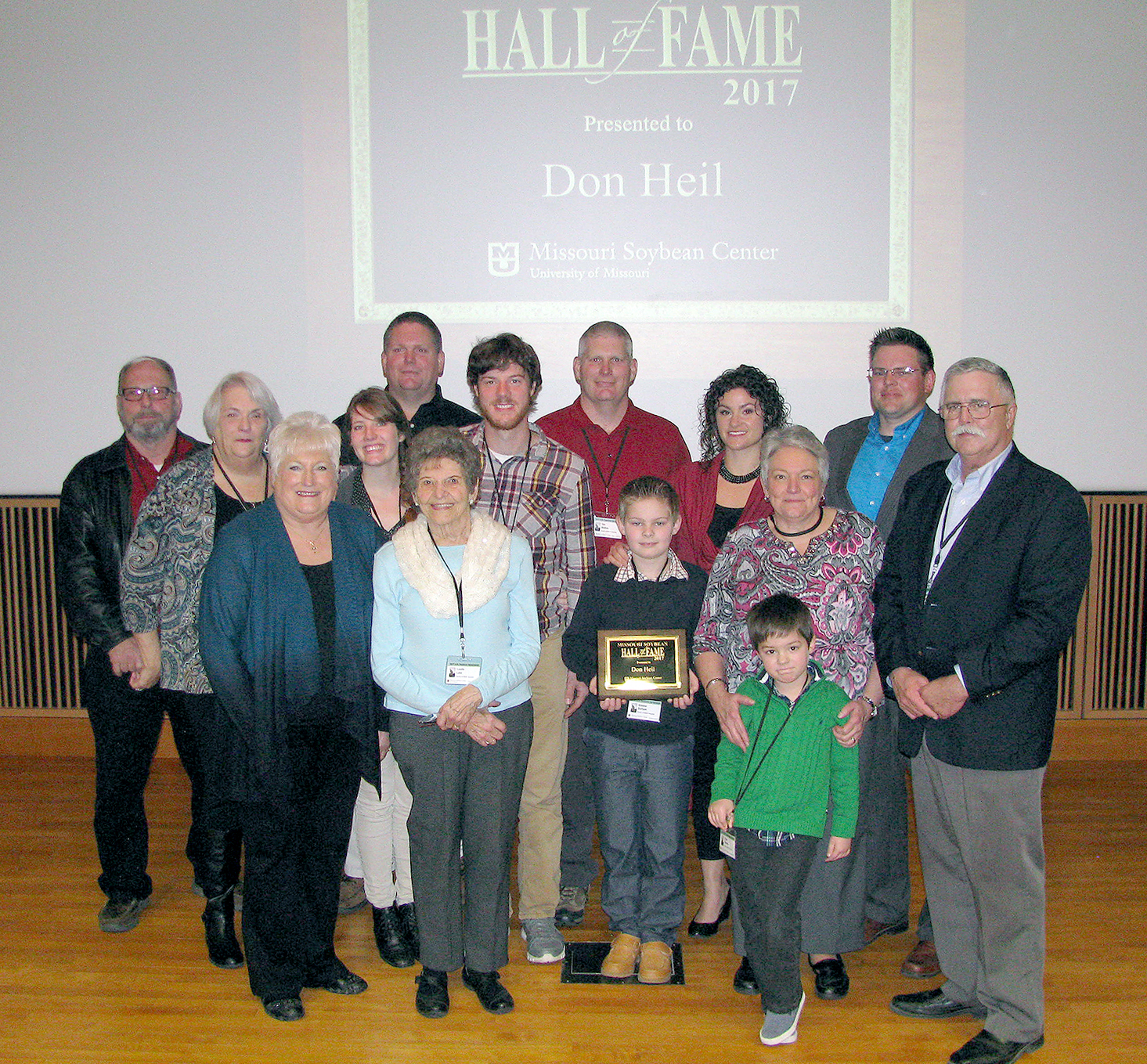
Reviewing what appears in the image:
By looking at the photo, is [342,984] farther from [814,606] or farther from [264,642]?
[814,606]

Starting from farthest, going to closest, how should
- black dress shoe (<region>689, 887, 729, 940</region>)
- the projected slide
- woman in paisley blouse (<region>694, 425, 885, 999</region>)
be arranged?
the projected slide < black dress shoe (<region>689, 887, 729, 940</region>) < woman in paisley blouse (<region>694, 425, 885, 999</region>)

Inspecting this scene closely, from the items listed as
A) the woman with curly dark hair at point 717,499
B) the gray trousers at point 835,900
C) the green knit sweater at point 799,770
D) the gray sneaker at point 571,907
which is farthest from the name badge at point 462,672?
the gray sneaker at point 571,907

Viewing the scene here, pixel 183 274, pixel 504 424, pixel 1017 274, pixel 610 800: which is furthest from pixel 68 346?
pixel 1017 274

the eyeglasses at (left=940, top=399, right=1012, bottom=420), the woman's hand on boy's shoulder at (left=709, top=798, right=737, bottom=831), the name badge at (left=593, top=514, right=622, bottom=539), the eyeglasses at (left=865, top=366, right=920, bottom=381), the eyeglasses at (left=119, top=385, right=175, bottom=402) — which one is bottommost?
the woman's hand on boy's shoulder at (left=709, top=798, right=737, bottom=831)

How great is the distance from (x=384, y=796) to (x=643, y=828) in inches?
29.6

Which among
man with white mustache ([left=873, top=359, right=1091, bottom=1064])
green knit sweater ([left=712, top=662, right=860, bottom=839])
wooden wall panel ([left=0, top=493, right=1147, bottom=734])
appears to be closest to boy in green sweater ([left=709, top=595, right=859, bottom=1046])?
green knit sweater ([left=712, top=662, right=860, bottom=839])

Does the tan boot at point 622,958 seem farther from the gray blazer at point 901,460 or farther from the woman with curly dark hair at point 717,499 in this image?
the gray blazer at point 901,460

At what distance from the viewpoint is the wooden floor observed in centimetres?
237

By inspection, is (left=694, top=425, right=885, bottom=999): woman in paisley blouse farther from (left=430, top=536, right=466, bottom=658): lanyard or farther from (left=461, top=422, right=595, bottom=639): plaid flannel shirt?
(left=430, top=536, right=466, bottom=658): lanyard

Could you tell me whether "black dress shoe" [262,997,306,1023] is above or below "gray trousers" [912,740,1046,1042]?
Answer: below

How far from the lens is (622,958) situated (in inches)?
106

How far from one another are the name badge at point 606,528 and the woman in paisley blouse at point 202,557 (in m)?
1.02

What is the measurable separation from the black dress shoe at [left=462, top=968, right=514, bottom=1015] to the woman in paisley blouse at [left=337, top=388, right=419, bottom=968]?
0.27 m

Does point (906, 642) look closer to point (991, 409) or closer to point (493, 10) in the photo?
point (991, 409)
